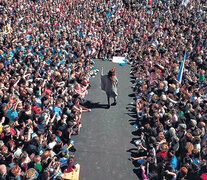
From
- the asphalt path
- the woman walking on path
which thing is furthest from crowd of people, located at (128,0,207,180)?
the woman walking on path

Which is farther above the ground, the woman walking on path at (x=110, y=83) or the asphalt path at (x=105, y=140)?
the woman walking on path at (x=110, y=83)

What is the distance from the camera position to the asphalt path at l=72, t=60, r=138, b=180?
756 cm

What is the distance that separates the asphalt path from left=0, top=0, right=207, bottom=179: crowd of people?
1.54 feet

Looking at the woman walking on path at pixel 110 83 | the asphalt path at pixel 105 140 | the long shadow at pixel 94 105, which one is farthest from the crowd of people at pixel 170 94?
the long shadow at pixel 94 105

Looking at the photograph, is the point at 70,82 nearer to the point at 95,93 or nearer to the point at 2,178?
the point at 95,93

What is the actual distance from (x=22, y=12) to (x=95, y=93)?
36.4ft

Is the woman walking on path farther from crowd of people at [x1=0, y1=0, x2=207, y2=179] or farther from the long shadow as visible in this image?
crowd of people at [x1=0, y1=0, x2=207, y2=179]

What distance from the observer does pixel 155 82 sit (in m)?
11.6

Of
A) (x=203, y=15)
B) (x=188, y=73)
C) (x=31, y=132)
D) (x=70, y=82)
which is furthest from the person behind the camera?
(x=203, y=15)

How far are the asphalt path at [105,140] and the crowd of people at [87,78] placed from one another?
1.54ft

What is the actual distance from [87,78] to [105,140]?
4879 mm

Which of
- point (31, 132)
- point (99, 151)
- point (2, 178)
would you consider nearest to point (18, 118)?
point (31, 132)

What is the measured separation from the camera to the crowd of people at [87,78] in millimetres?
7355

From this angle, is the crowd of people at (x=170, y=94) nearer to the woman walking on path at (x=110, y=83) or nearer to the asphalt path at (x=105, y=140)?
the asphalt path at (x=105, y=140)
